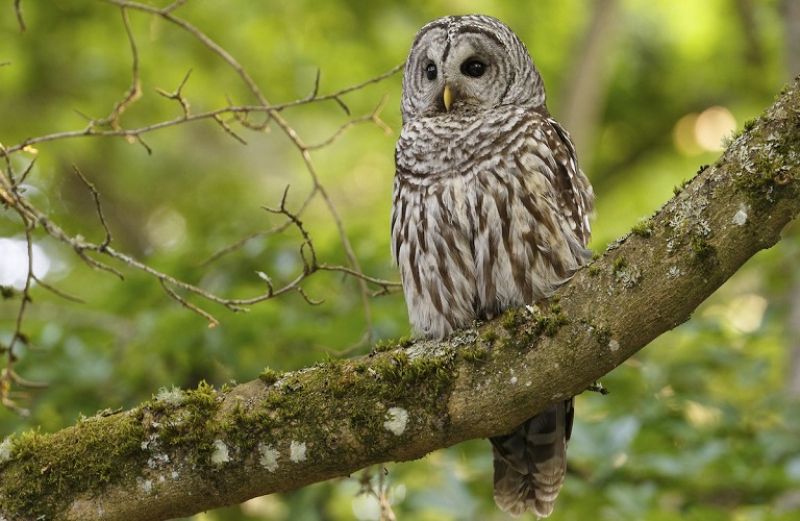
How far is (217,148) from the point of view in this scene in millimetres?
9500

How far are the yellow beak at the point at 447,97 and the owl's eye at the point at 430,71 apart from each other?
0.16m

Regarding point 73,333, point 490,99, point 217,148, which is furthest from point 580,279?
point 217,148

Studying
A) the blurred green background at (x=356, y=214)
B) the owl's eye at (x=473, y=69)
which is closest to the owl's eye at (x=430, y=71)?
the owl's eye at (x=473, y=69)

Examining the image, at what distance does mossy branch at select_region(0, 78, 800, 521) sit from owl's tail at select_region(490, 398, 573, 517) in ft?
3.58

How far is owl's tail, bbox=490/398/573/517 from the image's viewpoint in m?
3.83

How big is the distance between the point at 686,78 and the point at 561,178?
16.4 ft

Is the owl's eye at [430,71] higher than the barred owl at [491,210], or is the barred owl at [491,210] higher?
the owl's eye at [430,71]

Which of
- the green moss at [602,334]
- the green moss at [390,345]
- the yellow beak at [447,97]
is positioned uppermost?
the yellow beak at [447,97]

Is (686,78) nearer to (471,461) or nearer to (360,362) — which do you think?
(471,461)

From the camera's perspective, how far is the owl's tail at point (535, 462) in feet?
12.6

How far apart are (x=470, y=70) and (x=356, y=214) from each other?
17.2 ft

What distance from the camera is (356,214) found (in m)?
9.30

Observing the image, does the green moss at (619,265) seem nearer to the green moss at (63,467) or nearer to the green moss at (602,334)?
the green moss at (602,334)

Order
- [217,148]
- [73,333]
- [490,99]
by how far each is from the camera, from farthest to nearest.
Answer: [217,148] → [73,333] → [490,99]
